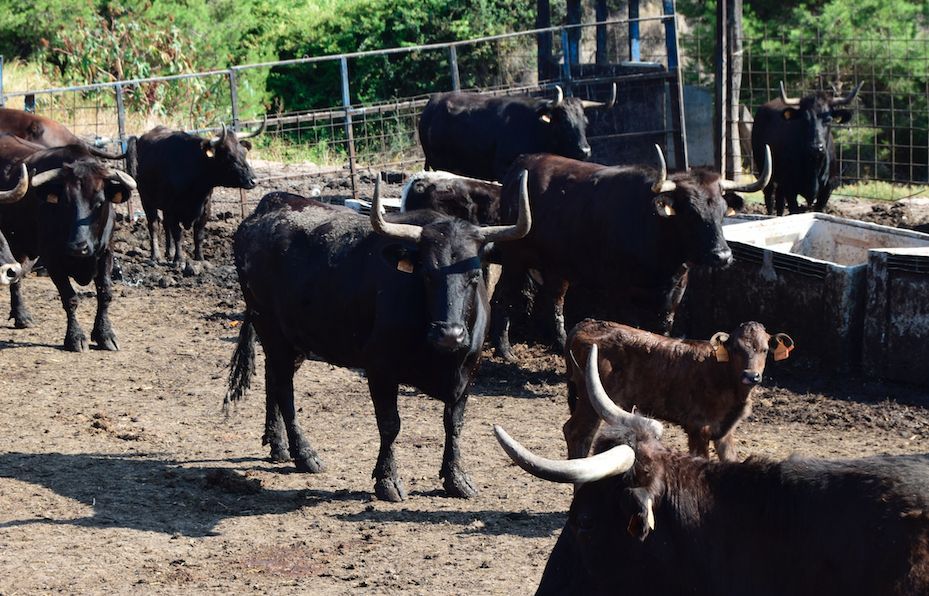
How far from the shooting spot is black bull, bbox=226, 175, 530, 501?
8008mm

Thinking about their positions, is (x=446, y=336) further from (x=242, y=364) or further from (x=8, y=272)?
(x=8, y=272)

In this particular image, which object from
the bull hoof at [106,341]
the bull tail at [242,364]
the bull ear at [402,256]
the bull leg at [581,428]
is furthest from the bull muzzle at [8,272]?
the bull leg at [581,428]

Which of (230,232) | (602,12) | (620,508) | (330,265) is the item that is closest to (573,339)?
(330,265)

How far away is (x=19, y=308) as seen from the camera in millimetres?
13219

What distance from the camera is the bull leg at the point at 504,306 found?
1193 cm

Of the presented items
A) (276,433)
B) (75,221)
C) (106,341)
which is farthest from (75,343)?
(276,433)

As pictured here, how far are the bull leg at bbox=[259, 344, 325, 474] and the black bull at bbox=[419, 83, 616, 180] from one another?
26.0 feet

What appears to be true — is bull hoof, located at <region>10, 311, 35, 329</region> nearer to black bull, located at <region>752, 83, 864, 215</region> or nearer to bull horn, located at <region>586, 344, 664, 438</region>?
black bull, located at <region>752, 83, 864, 215</region>

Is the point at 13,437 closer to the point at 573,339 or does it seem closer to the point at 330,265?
the point at 330,265

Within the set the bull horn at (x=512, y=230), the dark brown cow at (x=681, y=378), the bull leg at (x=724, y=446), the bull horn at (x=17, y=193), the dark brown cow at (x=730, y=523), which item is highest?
the bull horn at (x=17, y=193)

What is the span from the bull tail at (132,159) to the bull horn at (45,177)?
4518 millimetres

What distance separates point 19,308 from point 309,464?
576cm

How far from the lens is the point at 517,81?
28.3 metres

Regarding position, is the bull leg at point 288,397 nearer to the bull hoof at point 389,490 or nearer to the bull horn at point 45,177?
the bull hoof at point 389,490
